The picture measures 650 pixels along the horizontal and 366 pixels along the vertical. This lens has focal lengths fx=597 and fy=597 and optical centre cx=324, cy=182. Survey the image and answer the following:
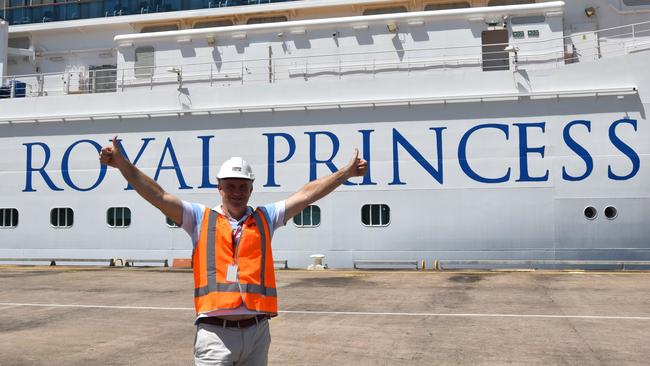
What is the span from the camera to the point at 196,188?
15.9 m

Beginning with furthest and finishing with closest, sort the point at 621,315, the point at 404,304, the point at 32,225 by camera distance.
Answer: the point at 32,225
the point at 404,304
the point at 621,315

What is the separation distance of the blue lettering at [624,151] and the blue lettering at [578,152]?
433mm

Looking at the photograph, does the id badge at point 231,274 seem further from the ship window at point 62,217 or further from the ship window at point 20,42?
the ship window at point 20,42

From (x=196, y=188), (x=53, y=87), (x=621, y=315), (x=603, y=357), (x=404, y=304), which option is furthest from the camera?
(x=53, y=87)

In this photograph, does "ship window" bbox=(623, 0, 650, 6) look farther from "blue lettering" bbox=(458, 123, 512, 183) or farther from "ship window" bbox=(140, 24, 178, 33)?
"ship window" bbox=(140, 24, 178, 33)

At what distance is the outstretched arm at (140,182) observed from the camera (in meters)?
3.20

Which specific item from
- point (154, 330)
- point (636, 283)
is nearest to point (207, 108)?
point (154, 330)

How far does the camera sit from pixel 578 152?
14086 millimetres

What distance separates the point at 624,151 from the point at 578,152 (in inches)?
39.7

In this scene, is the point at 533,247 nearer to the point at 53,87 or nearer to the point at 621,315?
the point at 621,315

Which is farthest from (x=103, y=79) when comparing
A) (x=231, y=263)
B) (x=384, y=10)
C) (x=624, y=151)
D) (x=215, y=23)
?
(x=231, y=263)

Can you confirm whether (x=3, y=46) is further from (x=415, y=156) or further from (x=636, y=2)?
(x=636, y=2)

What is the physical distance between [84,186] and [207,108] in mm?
4195

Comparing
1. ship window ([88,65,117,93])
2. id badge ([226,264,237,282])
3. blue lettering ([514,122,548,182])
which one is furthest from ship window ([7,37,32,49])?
id badge ([226,264,237,282])
